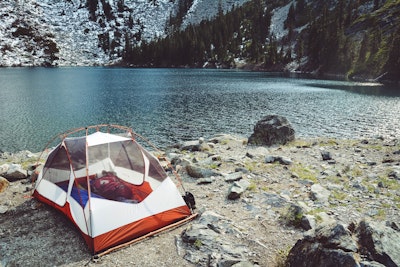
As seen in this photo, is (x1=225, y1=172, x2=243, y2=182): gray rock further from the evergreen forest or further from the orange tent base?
the evergreen forest

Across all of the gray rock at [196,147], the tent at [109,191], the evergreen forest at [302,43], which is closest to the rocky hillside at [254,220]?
the tent at [109,191]

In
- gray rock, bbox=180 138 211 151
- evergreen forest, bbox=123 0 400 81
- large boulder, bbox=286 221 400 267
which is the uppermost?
evergreen forest, bbox=123 0 400 81

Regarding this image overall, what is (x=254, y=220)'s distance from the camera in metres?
9.70

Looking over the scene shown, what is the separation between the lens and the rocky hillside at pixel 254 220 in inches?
249

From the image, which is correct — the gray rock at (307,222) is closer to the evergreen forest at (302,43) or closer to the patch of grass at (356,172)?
the patch of grass at (356,172)

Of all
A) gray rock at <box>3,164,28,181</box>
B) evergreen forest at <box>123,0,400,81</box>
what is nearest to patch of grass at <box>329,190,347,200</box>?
gray rock at <box>3,164,28,181</box>

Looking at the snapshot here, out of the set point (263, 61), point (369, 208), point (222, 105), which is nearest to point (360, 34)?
point (263, 61)

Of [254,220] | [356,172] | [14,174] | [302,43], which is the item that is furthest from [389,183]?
[302,43]

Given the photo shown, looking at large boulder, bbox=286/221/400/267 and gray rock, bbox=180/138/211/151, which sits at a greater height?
A: large boulder, bbox=286/221/400/267

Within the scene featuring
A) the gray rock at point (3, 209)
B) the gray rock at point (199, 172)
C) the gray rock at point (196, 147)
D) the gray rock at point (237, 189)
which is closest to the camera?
the gray rock at point (3, 209)

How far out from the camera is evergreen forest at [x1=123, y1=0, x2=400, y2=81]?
97062 millimetres

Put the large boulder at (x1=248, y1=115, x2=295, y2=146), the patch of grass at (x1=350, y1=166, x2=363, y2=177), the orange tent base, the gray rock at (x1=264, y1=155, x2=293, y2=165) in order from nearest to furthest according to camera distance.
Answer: the orange tent base
the patch of grass at (x1=350, y1=166, x2=363, y2=177)
the gray rock at (x1=264, y1=155, x2=293, y2=165)
the large boulder at (x1=248, y1=115, x2=295, y2=146)

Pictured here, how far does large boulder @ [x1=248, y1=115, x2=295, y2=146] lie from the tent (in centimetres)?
1304

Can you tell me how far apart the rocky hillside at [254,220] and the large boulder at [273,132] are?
20.9ft
